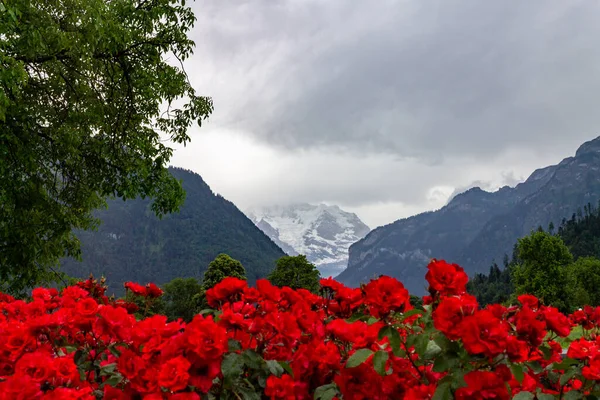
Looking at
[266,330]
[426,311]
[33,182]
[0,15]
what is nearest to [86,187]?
[33,182]

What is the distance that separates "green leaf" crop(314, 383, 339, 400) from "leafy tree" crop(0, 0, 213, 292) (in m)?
6.49

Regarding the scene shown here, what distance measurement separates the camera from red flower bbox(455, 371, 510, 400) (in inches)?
83.0

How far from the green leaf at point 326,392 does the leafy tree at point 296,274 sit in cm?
4473

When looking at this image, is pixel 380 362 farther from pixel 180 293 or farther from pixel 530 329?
pixel 180 293

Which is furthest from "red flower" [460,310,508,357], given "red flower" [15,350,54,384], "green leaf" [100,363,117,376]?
"red flower" [15,350,54,384]

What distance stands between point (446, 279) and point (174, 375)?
1.68 m

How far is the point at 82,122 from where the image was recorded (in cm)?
880

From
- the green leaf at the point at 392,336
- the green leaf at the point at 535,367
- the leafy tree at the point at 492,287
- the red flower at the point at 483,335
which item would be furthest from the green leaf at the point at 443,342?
the leafy tree at the point at 492,287

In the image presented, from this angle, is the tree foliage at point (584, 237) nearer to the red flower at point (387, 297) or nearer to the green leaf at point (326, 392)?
the red flower at point (387, 297)

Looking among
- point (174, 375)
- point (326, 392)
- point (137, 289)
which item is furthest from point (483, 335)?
point (137, 289)

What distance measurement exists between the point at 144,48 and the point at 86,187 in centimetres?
328

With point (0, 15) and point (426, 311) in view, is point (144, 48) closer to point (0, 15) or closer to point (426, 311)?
point (0, 15)

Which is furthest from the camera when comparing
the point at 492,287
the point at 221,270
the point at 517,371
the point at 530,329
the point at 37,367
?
the point at 492,287

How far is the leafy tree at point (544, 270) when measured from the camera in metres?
46.7
